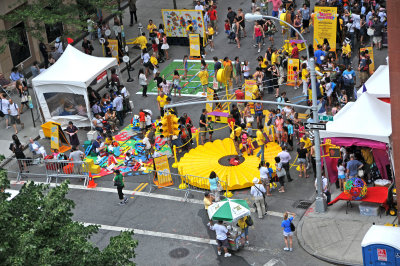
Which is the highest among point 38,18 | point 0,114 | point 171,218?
point 38,18

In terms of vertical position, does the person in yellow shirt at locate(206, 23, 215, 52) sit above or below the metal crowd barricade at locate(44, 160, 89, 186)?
above

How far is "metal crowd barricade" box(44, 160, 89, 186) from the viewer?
Result: 31812 millimetres

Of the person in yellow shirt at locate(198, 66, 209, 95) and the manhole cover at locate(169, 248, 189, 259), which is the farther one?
the person in yellow shirt at locate(198, 66, 209, 95)

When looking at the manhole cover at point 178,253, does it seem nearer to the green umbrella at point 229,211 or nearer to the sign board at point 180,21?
the green umbrella at point 229,211

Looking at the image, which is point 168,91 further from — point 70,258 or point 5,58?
point 70,258

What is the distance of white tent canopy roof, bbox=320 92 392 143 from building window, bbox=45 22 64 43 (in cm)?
2374

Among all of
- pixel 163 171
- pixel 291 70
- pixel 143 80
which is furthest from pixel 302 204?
pixel 143 80

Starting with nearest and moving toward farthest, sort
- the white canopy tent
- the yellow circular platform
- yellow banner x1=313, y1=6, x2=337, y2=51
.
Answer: the yellow circular platform, the white canopy tent, yellow banner x1=313, y1=6, x2=337, y2=51

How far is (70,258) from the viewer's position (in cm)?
1820

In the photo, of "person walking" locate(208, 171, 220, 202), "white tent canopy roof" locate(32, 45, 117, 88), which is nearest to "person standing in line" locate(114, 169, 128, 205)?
"person walking" locate(208, 171, 220, 202)

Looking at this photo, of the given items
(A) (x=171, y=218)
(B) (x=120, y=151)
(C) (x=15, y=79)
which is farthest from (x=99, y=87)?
(A) (x=171, y=218)

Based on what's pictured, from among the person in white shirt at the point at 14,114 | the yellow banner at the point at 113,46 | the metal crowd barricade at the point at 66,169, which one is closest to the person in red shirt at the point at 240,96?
the metal crowd barricade at the point at 66,169

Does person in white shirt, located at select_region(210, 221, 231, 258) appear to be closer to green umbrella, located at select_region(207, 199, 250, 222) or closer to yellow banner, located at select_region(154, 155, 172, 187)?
green umbrella, located at select_region(207, 199, 250, 222)

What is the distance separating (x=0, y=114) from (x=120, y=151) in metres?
8.07
